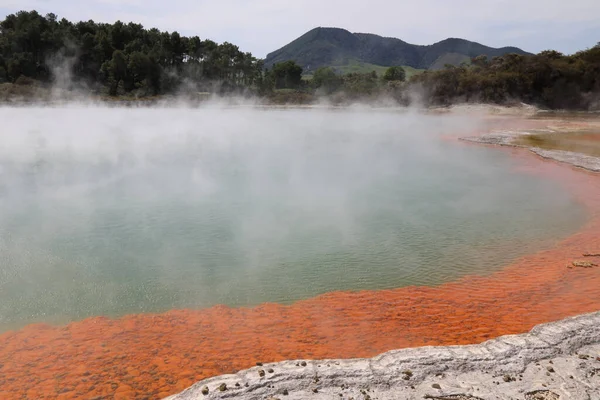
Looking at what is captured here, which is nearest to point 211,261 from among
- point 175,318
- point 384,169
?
point 175,318

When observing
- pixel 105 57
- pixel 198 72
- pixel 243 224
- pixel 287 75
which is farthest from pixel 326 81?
pixel 243 224

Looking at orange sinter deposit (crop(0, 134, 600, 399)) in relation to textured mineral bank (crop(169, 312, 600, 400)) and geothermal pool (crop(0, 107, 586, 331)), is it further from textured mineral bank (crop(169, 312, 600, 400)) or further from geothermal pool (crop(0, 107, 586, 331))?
textured mineral bank (crop(169, 312, 600, 400))

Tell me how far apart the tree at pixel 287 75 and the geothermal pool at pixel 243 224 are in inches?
2513

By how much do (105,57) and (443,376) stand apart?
64046 millimetres

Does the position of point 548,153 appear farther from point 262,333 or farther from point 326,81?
point 326,81

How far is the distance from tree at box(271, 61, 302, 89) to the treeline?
3197cm

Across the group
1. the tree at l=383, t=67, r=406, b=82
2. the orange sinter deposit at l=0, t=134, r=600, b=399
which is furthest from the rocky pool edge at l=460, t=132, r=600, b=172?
the tree at l=383, t=67, r=406, b=82

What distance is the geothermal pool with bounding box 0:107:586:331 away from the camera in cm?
700

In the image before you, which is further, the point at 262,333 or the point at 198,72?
the point at 198,72

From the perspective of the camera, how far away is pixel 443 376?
14.0 ft

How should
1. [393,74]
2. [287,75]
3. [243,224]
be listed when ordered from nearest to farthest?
[243,224] → [287,75] → [393,74]

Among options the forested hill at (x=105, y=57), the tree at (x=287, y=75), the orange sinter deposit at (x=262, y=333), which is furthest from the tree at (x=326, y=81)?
the orange sinter deposit at (x=262, y=333)

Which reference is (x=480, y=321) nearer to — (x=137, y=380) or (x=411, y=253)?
(x=411, y=253)

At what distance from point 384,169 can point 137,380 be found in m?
13.0
